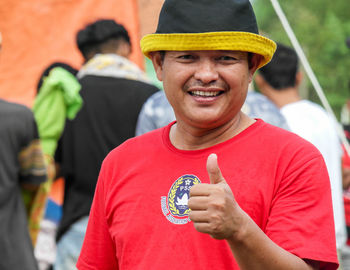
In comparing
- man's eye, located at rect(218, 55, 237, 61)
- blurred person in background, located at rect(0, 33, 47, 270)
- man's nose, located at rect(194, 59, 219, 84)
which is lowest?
blurred person in background, located at rect(0, 33, 47, 270)

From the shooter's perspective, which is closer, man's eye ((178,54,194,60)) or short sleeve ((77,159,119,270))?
man's eye ((178,54,194,60))

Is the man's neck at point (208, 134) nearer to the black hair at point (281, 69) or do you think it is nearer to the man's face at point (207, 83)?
the man's face at point (207, 83)

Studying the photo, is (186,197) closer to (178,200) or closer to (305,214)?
(178,200)

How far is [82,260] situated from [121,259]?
22 cm

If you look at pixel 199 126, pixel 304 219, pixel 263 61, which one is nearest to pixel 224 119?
pixel 199 126

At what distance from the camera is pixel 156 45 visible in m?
1.95

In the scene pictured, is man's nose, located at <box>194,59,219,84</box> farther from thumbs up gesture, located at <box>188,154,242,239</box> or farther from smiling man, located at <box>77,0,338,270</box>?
thumbs up gesture, located at <box>188,154,242,239</box>

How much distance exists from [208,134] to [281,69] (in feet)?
7.92

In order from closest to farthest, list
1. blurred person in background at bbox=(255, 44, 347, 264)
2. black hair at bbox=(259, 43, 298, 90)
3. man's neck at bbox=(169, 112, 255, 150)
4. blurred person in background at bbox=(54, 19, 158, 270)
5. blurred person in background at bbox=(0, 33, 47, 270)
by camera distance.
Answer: man's neck at bbox=(169, 112, 255, 150)
blurred person in background at bbox=(0, 33, 47, 270)
blurred person in background at bbox=(255, 44, 347, 264)
blurred person in background at bbox=(54, 19, 158, 270)
black hair at bbox=(259, 43, 298, 90)

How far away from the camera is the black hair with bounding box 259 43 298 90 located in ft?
13.9

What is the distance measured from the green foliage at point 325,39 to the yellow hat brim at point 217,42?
15443 mm

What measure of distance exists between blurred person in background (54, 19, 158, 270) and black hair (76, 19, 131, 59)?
0.26 m

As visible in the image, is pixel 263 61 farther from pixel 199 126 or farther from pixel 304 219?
pixel 304 219

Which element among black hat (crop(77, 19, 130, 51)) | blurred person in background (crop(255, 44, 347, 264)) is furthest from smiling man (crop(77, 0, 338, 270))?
black hat (crop(77, 19, 130, 51))
